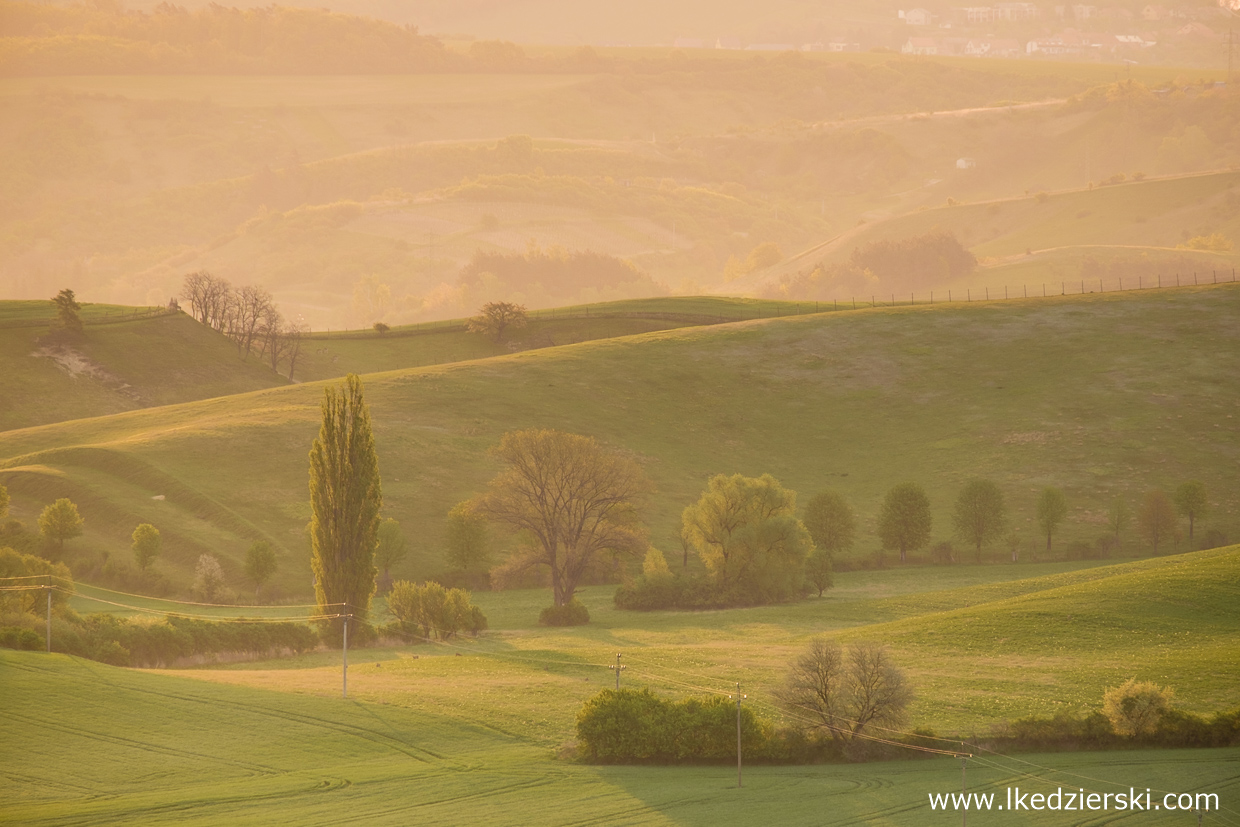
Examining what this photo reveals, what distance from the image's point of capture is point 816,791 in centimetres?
3806

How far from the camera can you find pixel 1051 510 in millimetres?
95312

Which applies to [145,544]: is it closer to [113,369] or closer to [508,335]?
[113,369]

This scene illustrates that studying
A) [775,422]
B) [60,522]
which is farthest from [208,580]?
[775,422]

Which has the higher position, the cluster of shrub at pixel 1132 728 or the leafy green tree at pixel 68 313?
the leafy green tree at pixel 68 313

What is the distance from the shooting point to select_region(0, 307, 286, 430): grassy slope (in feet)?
415

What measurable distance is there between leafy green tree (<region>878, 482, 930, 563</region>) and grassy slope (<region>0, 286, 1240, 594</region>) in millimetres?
3955

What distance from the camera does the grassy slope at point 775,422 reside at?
93.4 meters

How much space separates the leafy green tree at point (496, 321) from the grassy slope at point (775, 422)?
64.1 feet

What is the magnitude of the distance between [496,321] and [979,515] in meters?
80.2

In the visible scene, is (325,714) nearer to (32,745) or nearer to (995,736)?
(32,745)

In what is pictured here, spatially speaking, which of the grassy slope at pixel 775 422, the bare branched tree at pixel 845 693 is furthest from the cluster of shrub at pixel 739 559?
the bare branched tree at pixel 845 693

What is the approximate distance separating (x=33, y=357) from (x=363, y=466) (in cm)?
8311

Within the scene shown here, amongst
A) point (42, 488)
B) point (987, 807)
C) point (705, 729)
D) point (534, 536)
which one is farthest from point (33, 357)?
point (987, 807)

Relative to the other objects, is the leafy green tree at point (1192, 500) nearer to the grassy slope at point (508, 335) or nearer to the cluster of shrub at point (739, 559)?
the cluster of shrub at point (739, 559)
